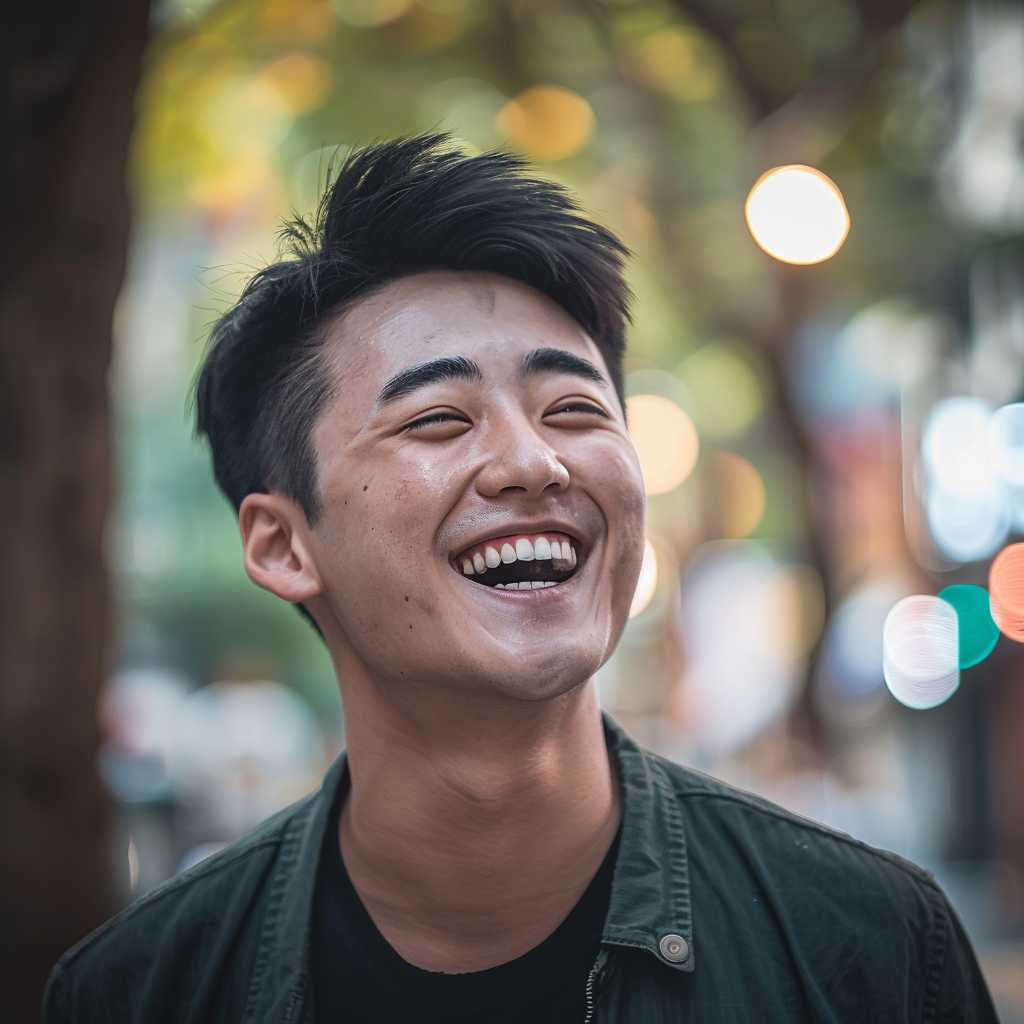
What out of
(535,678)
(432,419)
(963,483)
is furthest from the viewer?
(963,483)

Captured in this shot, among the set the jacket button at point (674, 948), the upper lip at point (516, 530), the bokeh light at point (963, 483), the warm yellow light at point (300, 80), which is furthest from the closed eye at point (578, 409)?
the bokeh light at point (963, 483)

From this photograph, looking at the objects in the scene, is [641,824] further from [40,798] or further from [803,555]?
[803,555]

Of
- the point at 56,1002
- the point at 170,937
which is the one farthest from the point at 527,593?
the point at 56,1002

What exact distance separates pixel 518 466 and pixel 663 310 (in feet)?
33.7

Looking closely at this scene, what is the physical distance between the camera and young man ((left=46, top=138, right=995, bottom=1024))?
239 cm

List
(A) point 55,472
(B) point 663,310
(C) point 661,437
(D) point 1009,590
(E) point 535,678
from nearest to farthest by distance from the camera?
(E) point 535,678, (A) point 55,472, (D) point 1009,590, (B) point 663,310, (C) point 661,437

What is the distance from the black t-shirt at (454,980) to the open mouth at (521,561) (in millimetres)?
673

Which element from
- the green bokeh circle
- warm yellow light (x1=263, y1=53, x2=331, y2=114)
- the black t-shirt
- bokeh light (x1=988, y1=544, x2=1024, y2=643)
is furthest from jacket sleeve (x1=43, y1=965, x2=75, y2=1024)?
the green bokeh circle

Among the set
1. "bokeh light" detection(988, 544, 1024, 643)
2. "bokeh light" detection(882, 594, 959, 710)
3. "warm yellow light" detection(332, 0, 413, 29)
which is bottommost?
"bokeh light" detection(882, 594, 959, 710)

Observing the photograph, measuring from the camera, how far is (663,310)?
12.3m

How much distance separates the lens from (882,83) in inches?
324

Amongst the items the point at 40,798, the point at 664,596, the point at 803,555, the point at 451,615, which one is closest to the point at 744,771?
the point at 664,596

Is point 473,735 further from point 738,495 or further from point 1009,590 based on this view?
point 738,495

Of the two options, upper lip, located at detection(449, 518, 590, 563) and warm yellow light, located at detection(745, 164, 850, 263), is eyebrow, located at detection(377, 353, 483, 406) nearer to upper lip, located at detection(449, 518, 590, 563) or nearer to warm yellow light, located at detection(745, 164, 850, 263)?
upper lip, located at detection(449, 518, 590, 563)
